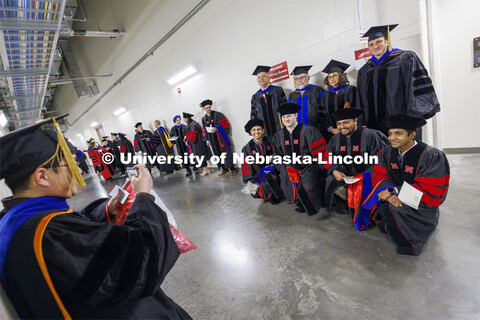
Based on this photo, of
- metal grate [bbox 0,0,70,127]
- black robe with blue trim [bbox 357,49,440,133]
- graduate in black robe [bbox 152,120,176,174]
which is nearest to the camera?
black robe with blue trim [bbox 357,49,440,133]

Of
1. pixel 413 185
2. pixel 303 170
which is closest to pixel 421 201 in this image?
pixel 413 185

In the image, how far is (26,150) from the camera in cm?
67

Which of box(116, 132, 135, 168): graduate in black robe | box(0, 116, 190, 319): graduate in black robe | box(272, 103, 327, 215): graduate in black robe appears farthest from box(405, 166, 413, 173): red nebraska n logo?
box(116, 132, 135, 168): graduate in black robe

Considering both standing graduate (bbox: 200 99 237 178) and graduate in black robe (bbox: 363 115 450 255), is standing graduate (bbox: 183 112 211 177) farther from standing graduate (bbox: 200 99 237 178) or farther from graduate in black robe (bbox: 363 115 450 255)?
graduate in black robe (bbox: 363 115 450 255)

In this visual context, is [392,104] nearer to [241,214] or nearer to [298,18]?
[298,18]

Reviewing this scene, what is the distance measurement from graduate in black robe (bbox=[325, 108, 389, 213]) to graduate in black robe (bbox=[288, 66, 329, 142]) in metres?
0.76

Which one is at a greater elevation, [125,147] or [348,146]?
[125,147]

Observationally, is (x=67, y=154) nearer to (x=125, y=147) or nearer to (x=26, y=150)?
(x=26, y=150)

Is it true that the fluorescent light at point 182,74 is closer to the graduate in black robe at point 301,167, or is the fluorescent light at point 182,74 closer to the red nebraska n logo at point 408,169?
the graduate in black robe at point 301,167

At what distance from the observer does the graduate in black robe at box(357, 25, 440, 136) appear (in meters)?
2.23

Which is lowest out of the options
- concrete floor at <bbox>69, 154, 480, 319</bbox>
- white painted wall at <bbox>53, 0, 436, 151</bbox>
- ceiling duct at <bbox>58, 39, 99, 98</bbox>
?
concrete floor at <bbox>69, 154, 480, 319</bbox>

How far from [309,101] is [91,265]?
330 cm

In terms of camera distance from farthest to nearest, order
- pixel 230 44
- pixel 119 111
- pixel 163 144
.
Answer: pixel 119 111, pixel 163 144, pixel 230 44

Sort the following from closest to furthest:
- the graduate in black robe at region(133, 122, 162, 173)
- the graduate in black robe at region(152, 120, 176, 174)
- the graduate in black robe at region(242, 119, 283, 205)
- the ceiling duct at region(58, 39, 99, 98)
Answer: the graduate in black robe at region(242, 119, 283, 205), the graduate in black robe at region(152, 120, 176, 174), the graduate in black robe at region(133, 122, 162, 173), the ceiling duct at region(58, 39, 99, 98)
